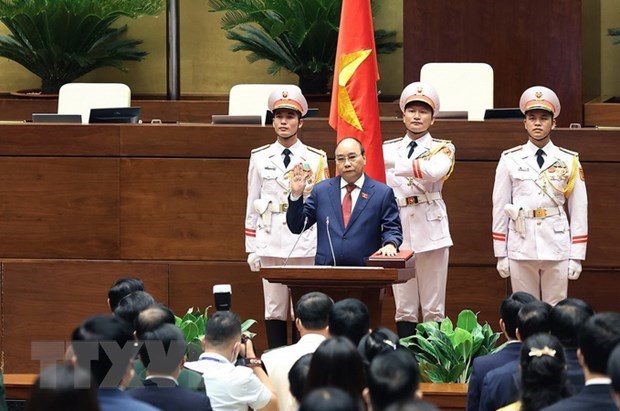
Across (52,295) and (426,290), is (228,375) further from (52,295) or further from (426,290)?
(52,295)

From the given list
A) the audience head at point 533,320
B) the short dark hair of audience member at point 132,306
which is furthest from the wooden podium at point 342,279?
the audience head at point 533,320

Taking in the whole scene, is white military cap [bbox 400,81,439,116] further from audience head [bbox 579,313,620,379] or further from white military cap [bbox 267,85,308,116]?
audience head [bbox 579,313,620,379]

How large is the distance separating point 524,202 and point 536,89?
62 cm

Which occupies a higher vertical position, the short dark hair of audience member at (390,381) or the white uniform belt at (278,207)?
the white uniform belt at (278,207)

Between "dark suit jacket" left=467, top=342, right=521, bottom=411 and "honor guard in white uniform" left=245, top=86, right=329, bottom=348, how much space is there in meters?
2.55

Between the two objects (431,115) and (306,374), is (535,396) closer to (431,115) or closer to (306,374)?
(306,374)

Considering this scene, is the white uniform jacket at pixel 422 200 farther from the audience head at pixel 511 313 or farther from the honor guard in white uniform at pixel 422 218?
the audience head at pixel 511 313

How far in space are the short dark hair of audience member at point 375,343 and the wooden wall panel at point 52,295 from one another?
4.02 m

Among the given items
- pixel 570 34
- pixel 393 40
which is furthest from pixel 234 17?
pixel 570 34

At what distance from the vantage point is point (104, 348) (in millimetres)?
3639

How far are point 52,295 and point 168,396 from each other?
448 centimetres

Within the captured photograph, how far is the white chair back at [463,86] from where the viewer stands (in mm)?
9477

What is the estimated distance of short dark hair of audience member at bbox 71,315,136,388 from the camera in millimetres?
3586

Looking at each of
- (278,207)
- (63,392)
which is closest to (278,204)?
(278,207)
